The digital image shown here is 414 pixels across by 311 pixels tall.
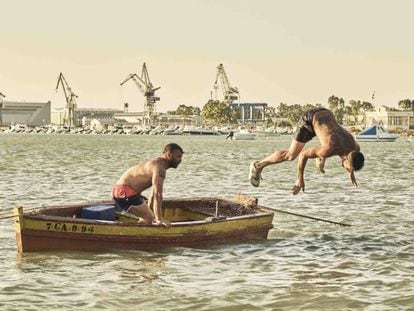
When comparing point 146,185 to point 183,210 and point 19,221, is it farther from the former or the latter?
point 183,210

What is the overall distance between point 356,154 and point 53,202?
18.6 m

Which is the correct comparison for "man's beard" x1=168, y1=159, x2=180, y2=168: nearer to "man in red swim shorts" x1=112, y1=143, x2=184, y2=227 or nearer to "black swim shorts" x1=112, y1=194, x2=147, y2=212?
"man in red swim shorts" x1=112, y1=143, x2=184, y2=227

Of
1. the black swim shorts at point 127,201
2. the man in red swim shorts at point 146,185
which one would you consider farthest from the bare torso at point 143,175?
the black swim shorts at point 127,201

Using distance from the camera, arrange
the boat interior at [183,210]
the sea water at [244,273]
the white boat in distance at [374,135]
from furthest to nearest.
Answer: the white boat in distance at [374,135] < the boat interior at [183,210] < the sea water at [244,273]

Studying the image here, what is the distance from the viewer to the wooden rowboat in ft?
53.1

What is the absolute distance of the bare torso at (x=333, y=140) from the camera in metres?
13.6

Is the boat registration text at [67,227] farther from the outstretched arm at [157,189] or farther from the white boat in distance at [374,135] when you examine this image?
the white boat in distance at [374,135]

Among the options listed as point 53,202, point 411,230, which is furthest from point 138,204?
point 53,202

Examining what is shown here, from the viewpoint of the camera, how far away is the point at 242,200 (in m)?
19.7

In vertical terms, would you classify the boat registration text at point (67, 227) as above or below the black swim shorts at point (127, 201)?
below

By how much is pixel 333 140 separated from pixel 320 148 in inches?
10.5

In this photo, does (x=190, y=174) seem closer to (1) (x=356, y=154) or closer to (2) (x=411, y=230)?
(2) (x=411, y=230)

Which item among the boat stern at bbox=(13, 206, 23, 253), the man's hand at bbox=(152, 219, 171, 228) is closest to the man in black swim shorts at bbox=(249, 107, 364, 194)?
the man's hand at bbox=(152, 219, 171, 228)

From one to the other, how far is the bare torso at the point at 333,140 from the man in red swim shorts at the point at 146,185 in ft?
9.44
